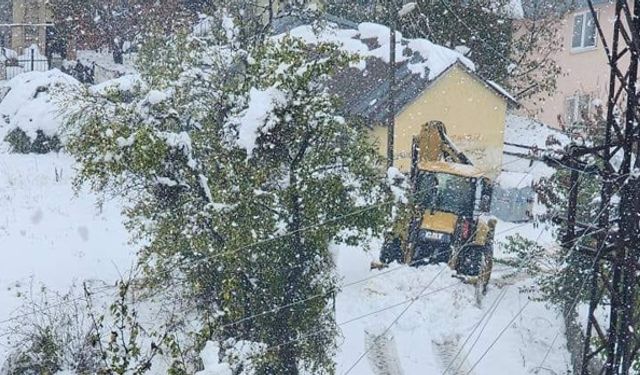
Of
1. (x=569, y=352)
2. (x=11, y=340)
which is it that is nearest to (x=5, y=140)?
(x=11, y=340)

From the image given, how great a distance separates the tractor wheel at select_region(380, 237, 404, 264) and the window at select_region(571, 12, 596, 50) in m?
16.6

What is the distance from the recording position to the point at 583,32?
1160 inches

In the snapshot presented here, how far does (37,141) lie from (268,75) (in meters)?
16.2

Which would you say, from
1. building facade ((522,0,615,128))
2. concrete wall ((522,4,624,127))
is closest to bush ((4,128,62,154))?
building facade ((522,0,615,128))

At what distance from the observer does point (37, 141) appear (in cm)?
2461

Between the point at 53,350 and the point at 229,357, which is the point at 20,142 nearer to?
the point at 53,350

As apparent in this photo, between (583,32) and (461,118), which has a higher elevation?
(583,32)

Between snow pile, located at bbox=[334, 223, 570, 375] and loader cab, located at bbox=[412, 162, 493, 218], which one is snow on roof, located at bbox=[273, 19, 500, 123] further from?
snow pile, located at bbox=[334, 223, 570, 375]

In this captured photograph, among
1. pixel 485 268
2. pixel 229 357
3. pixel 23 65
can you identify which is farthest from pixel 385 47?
pixel 23 65

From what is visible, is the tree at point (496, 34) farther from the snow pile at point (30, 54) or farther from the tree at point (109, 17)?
the snow pile at point (30, 54)

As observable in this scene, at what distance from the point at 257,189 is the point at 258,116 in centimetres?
100

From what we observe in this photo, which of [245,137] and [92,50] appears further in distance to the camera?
[92,50]

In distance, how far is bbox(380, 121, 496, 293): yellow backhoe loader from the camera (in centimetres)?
1602

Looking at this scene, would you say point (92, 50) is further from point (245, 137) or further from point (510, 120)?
point (245, 137)
